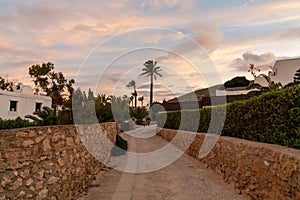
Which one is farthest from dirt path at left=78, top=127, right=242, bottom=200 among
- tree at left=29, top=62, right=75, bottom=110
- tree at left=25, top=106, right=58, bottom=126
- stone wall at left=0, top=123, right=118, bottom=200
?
tree at left=29, top=62, right=75, bottom=110

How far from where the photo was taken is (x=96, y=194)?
5727 millimetres

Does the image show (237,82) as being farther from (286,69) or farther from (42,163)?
(42,163)

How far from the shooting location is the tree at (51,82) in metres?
32.4

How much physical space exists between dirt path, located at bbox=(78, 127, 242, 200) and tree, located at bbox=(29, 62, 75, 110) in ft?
86.9

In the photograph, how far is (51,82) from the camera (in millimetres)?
34125

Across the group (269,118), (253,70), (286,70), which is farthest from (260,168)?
(253,70)

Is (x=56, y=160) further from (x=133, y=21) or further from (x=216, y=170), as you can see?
(x=133, y=21)

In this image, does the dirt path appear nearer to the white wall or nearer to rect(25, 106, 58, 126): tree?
rect(25, 106, 58, 126): tree

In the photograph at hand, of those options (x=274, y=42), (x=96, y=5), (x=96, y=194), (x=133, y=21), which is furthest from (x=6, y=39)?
(x=274, y=42)

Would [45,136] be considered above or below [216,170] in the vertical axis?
above

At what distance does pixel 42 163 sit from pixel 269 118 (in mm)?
4565

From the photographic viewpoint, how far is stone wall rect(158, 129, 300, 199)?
3.48 metres

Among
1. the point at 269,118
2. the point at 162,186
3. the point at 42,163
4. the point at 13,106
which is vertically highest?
the point at 13,106

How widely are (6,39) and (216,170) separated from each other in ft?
36.0
